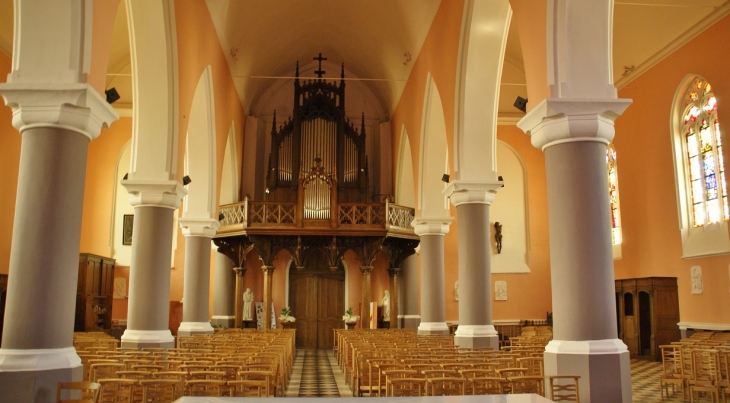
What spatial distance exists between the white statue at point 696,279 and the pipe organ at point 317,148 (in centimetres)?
962

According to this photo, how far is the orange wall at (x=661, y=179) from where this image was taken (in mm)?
14836

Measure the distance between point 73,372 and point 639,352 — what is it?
14818mm

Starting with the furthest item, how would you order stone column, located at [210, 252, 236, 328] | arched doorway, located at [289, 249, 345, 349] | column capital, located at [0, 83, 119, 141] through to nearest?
1. arched doorway, located at [289, 249, 345, 349]
2. stone column, located at [210, 252, 236, 328]
3. column capital, located at [0, 83, 119, 141]

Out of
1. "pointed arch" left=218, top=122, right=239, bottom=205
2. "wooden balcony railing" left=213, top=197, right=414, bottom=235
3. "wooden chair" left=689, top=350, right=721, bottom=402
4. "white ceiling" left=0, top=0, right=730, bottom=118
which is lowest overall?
"wooden chair" left=689, top=350, right=721, bottom=402

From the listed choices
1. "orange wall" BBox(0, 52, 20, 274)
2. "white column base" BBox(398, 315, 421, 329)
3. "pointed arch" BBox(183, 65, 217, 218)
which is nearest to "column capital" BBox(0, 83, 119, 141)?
"pointed arch" BBox(183, 65, 217, 218)

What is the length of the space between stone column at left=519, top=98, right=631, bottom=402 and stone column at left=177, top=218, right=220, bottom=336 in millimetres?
9805

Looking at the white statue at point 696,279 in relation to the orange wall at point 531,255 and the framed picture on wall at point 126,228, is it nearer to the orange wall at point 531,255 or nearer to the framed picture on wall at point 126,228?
the orange wall at point 531,255

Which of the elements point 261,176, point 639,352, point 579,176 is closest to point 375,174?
point 261,176

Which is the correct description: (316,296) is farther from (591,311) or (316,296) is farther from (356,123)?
(591,311)

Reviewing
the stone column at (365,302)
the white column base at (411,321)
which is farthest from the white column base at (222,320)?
the white column base at (411,321)

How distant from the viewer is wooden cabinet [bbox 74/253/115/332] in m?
16.8

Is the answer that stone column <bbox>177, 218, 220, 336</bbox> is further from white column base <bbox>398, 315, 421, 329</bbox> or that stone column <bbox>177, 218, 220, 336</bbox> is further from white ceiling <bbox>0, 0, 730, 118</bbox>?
white column base <bbox>398, 315, 421, 329</bbox>

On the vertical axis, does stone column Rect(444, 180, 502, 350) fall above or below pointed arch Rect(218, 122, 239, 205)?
below

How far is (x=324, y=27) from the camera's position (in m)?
21.0
